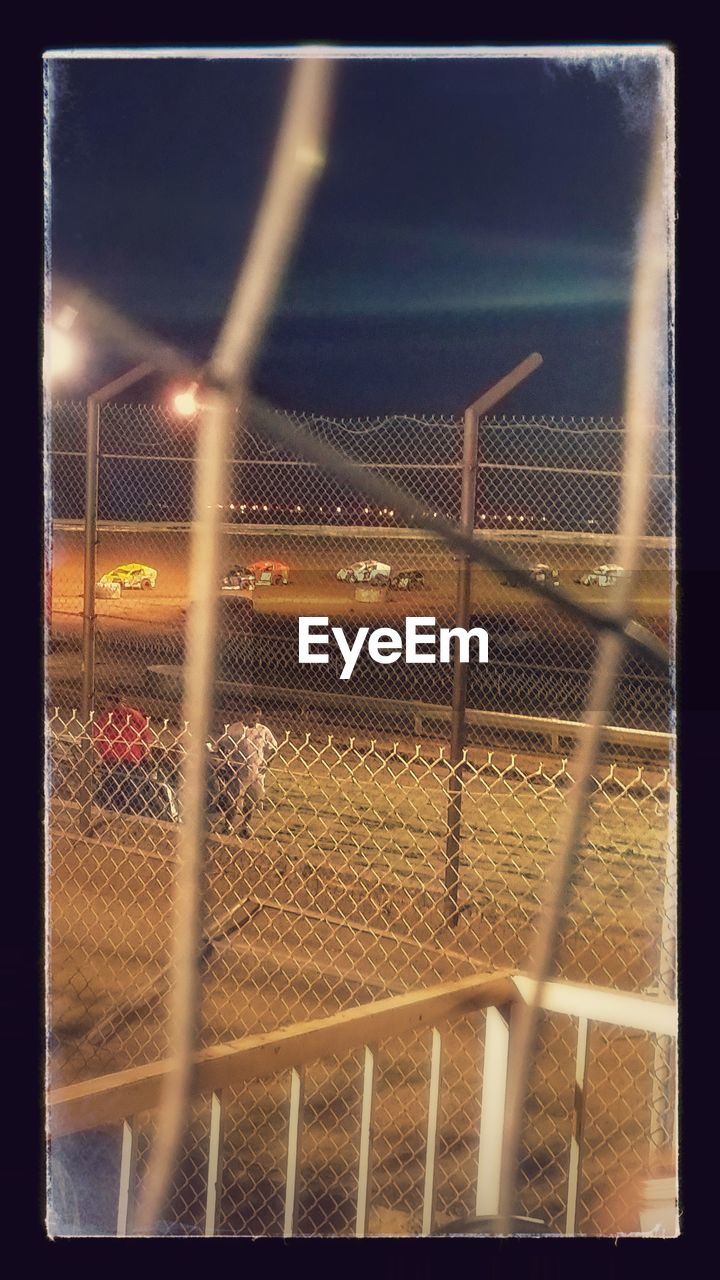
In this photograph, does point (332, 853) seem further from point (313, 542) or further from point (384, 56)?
point (384, 56)

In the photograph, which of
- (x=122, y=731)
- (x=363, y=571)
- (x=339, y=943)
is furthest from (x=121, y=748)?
(x=363, y=571)

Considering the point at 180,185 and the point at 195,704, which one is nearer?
the point at 180,185

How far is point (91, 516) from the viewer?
3352 millimetres

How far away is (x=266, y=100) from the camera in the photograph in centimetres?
269

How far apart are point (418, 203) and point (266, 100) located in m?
0.39

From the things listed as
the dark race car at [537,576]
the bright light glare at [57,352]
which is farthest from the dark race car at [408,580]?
the bright light glare at [57,352]

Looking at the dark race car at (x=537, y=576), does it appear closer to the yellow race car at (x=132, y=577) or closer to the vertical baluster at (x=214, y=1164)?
the yellow race car at (x=132, y=577)

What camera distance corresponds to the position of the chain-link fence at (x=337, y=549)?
9.68 ft

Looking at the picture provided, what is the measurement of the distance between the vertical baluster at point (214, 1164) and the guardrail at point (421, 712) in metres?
1.10

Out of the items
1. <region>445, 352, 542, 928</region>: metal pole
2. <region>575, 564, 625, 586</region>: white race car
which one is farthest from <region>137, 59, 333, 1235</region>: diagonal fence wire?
<region>575, 564, 625, 586</region>: white race car

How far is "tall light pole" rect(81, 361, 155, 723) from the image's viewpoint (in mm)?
2988

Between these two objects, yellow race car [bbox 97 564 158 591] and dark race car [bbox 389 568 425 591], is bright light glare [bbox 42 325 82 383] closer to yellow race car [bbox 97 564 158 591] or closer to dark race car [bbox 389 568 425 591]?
yellow race car [bbox 97 564 158 591]

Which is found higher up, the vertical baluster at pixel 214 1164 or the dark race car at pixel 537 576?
the dark race car at pixel 537 576

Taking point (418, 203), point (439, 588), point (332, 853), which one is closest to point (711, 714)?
point (439, 588)
